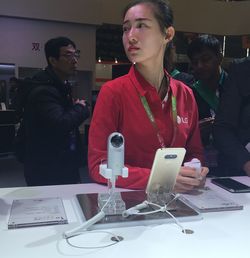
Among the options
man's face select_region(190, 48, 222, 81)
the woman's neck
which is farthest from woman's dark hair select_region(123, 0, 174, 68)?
man's face select_region(190, 48, 222, 81)

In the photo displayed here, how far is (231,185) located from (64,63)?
1371 mm

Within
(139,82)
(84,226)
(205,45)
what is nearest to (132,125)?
(139,82)

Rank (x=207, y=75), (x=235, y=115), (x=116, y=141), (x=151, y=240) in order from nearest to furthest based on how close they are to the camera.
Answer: (x=151, y=240) → (x=116, y=141) → (x=235, y=115) → (x=207, y=75)

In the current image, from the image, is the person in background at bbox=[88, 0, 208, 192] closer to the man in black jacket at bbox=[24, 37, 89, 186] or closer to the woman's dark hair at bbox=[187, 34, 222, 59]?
the man in black jacket at bbox=[24, 37, 89, 186]

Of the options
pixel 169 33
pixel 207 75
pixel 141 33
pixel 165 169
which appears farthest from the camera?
pixel 207 75

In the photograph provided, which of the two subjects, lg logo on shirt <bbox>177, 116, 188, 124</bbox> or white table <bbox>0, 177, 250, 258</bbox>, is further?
lg logo on shirt <bbox>177, 116, 188, 124</bbox>

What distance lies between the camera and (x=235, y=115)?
166 cm

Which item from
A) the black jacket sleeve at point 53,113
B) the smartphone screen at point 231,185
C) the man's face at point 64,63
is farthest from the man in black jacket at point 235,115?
the man's face at point 64,63

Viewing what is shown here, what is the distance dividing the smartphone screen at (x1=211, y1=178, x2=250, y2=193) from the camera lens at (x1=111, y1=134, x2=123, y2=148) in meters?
0.55

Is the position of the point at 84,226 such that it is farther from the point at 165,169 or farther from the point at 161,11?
the point at 161,11

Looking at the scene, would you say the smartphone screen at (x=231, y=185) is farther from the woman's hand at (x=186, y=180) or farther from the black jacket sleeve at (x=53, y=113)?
the black jacket sleeve at (x=53, y=113)

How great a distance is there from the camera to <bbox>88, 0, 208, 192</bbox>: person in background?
51.6 inches

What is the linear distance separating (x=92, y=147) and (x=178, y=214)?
0.41 metres

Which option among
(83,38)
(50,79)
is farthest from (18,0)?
(50,79)
